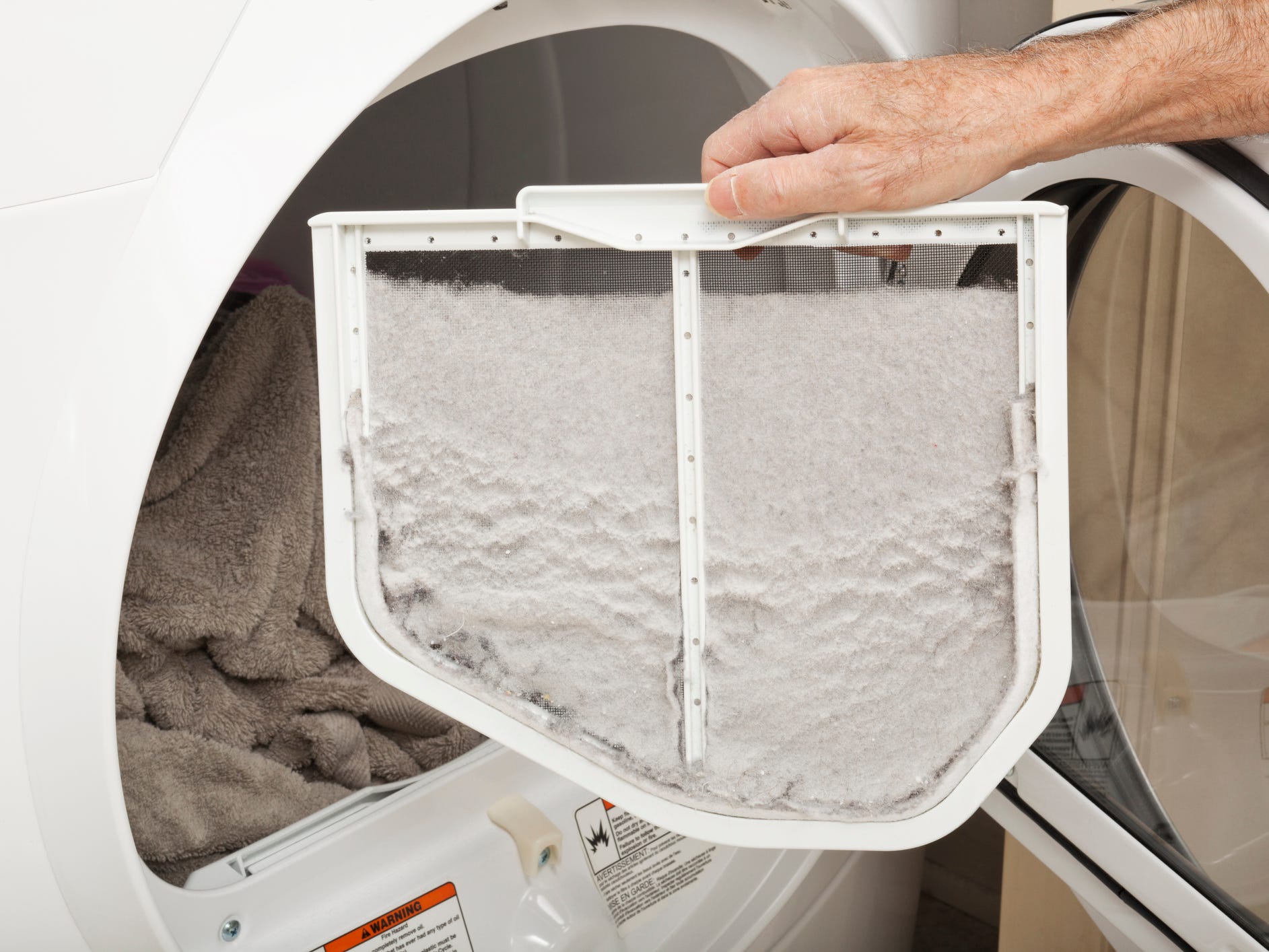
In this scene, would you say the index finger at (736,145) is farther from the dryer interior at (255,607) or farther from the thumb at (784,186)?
the dryer interior at (255,607)

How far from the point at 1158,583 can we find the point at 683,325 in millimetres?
613

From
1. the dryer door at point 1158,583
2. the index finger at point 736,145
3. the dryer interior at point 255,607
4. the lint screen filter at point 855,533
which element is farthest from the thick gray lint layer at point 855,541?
the dryer interior at point 255,607

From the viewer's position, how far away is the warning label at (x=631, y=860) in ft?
3.06

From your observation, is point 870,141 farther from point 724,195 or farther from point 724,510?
point 724,510

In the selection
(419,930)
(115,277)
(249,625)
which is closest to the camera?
(115,277)

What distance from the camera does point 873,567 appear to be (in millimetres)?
627

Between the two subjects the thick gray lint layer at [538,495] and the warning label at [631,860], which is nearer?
the thick gray lint layer at [538,495]

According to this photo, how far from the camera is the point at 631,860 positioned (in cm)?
96

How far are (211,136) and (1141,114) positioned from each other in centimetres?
63

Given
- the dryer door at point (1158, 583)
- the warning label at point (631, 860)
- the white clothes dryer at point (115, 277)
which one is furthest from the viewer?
the warning label at point (631, 860)

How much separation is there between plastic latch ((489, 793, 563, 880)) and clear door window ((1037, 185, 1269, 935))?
19.4 inches

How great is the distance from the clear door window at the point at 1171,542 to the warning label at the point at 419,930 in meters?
0.59

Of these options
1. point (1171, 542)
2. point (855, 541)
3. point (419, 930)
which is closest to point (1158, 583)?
point (1171, 542)

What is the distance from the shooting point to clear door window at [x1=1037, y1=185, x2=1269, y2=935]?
0.78 m
